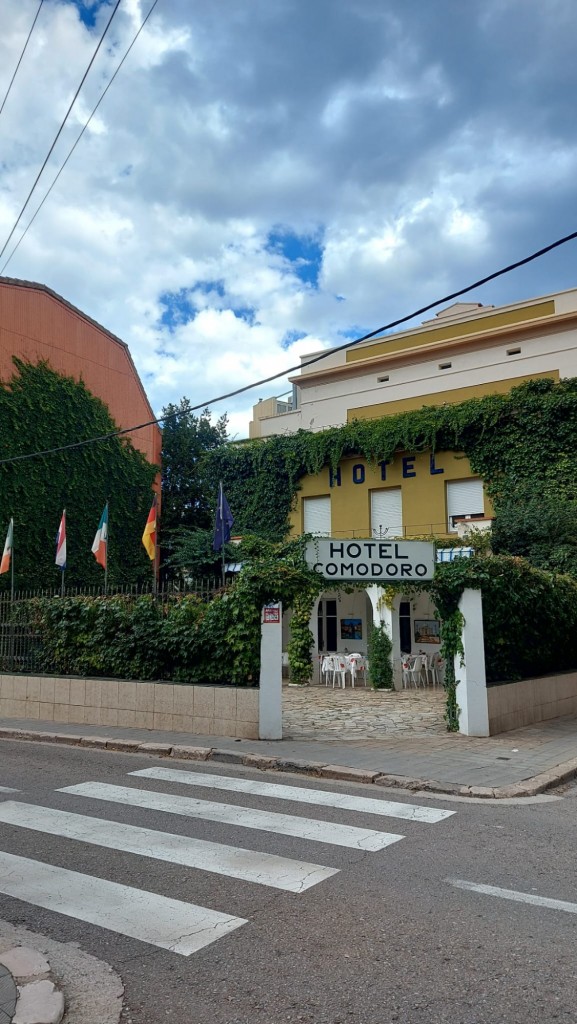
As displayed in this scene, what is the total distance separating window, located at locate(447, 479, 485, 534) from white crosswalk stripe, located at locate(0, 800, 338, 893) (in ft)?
68.4

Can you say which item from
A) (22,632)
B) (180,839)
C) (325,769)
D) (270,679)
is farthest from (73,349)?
(180,839)

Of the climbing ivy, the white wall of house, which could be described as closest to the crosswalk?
the climbing ivy

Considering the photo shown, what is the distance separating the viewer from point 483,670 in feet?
37.6

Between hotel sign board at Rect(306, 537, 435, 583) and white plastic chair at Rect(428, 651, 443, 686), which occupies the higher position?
hotel sign board at Rect(306, 537, 435, 583)

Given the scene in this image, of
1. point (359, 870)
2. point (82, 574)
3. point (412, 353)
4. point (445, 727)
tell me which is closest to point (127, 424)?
point (82, 574)

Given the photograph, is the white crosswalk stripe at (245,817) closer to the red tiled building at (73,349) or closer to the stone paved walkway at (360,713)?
the stone paved walkway at (360,713)

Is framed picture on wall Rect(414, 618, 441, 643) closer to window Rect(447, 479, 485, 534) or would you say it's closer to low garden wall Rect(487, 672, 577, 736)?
window Rect(447, 479, 485, 534)

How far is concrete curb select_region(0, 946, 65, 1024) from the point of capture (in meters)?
3.36

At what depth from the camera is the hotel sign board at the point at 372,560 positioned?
37.7 feet

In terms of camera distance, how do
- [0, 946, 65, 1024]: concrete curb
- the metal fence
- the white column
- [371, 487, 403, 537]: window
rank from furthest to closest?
[371, 487, 403, 537]: window → the white column → the metal fence → [0, 946, 65, 1024]: concrete curb

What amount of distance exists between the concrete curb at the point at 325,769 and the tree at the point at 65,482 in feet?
51.1

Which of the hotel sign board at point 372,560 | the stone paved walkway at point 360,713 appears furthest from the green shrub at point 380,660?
the hotel sign board at point 372,560

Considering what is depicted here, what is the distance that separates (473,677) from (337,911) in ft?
23.9

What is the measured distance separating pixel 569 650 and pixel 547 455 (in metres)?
11.1
